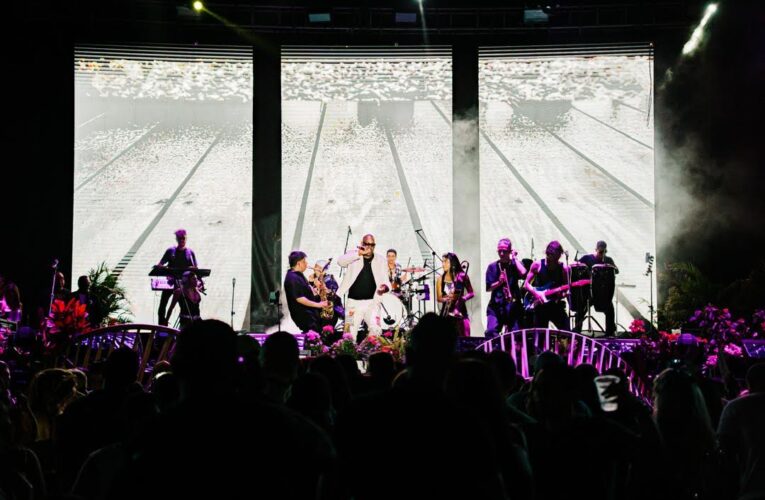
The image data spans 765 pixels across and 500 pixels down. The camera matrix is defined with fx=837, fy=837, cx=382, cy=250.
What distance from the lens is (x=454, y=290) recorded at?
11.3m

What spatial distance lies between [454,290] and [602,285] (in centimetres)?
221

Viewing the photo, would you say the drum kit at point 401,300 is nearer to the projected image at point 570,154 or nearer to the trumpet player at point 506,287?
the trumpet player at point 506,287

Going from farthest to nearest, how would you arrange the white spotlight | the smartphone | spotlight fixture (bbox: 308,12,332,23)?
spotlight fixture (bbox: 308,12,332,23), the white spotlight, the smartphone

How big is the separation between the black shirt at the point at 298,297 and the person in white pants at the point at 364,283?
70cm

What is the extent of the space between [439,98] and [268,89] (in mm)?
2838

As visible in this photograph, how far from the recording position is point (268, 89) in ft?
45.6

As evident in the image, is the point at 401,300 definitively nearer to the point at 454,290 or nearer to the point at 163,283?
the point at 454,290

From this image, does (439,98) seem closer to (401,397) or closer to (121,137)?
(121,137)

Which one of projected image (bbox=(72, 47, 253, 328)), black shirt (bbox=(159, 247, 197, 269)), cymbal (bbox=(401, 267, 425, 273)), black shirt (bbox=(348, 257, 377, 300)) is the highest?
projected image (bbox=(72, 47, 253, 328))

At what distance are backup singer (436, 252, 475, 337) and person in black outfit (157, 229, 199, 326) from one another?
146 inches

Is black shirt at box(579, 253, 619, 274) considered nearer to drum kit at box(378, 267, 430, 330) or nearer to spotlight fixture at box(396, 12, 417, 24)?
drum kit at box(378, 267, 430, 330)

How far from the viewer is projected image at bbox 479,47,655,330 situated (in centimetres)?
1333

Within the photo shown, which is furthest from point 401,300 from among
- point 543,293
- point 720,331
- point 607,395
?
point 607,395

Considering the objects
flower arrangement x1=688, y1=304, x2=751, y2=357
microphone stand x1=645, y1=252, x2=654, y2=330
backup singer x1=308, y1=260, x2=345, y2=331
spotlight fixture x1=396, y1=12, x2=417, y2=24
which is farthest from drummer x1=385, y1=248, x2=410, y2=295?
flower arrangement x1=688, y1=304, x2=751, y2=357
